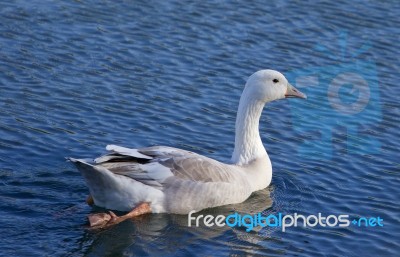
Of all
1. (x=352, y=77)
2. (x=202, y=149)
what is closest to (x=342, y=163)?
(x=202, y=149)

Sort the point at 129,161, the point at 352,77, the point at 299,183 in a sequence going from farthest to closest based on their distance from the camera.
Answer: the point at 352,77 → the point at 299,183 → the point at 129,161

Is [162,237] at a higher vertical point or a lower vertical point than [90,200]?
lower

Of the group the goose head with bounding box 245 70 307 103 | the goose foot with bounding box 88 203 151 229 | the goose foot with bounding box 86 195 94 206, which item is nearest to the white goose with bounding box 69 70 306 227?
the goose foot with bounding box 88 203 151 229

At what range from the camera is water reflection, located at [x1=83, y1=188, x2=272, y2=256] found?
11.4 meters

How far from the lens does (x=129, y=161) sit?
1251 cm

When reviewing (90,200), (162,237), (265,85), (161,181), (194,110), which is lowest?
(162,237)

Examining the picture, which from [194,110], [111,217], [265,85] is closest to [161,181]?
[111,217]

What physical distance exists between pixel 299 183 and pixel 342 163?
44.9 inches

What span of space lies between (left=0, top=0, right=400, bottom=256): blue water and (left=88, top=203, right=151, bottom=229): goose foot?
101mm

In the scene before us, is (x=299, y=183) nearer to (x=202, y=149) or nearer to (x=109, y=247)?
(x=202, y=149)

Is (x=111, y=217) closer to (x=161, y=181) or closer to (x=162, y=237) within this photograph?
(x=162, y=237)

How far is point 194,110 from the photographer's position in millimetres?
15883

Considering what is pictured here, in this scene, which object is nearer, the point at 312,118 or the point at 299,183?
the point at 299,183

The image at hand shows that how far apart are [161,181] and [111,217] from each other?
0.89 meters
